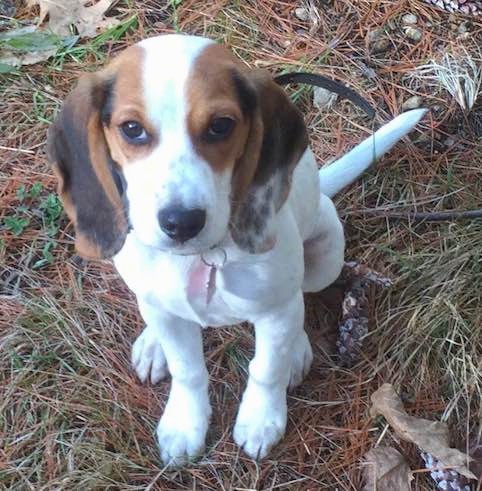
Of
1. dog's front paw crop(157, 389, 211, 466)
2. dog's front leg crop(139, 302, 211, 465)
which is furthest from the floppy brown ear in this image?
dog's front paw crop(157, 389, 211, 466)

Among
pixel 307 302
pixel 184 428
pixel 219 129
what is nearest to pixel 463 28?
pixel 307 302

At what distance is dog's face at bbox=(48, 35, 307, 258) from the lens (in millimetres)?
2547

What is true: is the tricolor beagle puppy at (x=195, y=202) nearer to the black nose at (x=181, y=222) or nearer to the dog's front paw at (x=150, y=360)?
the black nose at (x=181, y=222)

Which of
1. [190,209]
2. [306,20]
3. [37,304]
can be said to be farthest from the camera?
[306,20]

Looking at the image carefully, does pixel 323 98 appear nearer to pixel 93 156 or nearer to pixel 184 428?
pixel 184 428

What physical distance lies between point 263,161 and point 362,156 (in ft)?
4.09

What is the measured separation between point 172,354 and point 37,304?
78 centimetres

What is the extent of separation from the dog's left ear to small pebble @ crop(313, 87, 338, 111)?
164 cm

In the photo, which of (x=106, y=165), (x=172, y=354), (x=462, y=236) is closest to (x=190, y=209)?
(x=106, y=165)

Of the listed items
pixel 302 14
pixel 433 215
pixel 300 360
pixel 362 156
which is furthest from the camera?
pixel 302 14

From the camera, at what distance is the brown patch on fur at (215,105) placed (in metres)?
2.57

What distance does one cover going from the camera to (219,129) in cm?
262

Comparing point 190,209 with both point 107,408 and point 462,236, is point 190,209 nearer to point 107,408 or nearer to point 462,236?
point 107,408

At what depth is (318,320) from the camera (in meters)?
3.99
